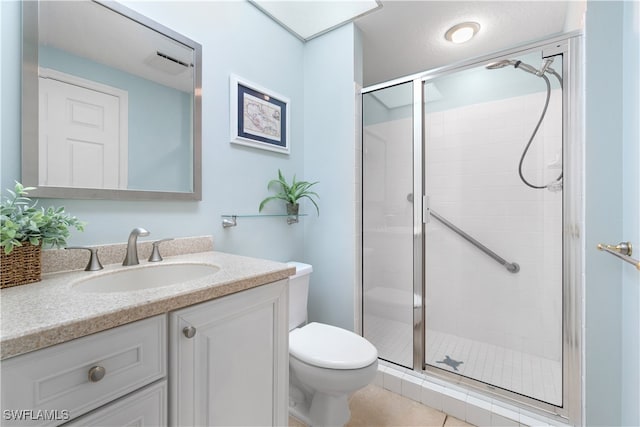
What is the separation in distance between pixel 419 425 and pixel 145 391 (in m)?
1.31

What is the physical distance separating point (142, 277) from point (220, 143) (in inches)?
29.0

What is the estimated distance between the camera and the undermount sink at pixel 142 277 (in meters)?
0.91

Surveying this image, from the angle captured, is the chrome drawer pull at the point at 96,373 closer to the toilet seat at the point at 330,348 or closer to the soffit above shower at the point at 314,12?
the toilet seat at the point at 330,348

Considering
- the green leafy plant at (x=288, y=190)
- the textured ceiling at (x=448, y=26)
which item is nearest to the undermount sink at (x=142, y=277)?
the green leafy plant at (x=288, y=190)

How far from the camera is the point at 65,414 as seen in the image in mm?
516

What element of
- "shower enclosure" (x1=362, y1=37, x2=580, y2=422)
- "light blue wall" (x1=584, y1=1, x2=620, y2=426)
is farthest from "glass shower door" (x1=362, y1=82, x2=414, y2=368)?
"light blue wall" (x1=584, y1=1, x2=620, y2=426)

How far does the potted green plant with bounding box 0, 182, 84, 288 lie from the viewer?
714 millimetres

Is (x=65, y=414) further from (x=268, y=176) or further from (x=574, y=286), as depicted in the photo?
(x=574, y=286)

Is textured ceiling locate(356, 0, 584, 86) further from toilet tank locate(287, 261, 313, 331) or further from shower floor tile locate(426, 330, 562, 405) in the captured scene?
shower floor tile locate(426, 330, 562, 405)

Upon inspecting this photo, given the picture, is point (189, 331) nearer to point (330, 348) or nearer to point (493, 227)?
point (330, 348)

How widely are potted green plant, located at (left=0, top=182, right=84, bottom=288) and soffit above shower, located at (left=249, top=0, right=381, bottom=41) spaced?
1501mm

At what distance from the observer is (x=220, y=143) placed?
4.72 ft

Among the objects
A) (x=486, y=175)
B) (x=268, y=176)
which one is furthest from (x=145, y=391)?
→ (x=486, y=175)

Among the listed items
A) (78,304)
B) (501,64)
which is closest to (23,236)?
(78,304)
